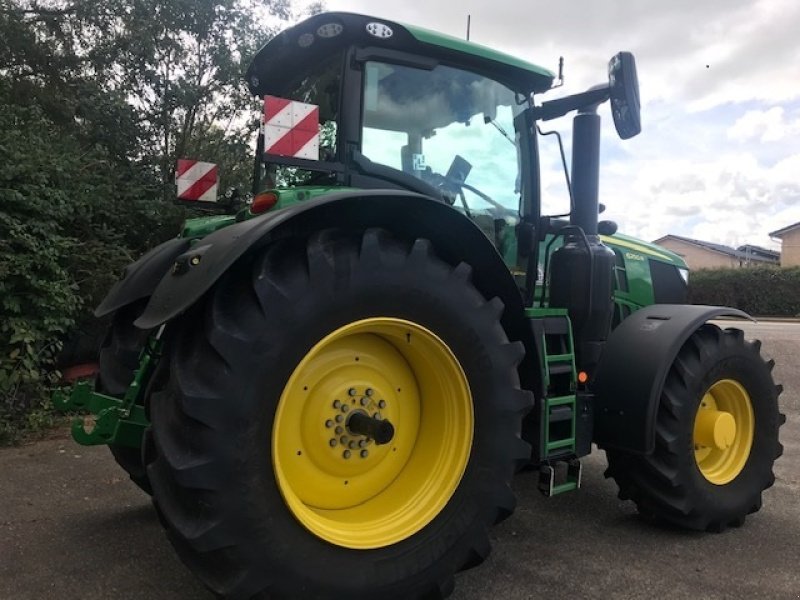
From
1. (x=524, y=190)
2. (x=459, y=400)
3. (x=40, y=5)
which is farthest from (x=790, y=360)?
(x=40, y=5)

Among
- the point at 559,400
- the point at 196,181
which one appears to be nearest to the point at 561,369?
the point at 559,400

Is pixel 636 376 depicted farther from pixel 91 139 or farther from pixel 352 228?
pixel 91 139

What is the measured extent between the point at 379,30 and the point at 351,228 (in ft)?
3.59

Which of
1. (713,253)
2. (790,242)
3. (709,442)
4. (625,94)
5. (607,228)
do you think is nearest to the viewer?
(625,94)

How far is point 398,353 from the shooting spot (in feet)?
8.61

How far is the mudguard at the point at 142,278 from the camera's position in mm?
3112

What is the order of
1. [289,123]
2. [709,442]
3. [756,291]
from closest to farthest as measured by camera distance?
[289,123] < [709,442] < [756,291]

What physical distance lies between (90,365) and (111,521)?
2.30 metres

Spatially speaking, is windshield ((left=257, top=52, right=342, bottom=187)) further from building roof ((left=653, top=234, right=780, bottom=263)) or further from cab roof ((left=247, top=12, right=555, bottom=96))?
building roof ((left=653, top=234, right=780, bottom=263))

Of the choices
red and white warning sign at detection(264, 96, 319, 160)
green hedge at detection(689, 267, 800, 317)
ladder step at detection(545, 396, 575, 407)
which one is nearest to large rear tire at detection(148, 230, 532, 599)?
ladder step at detection(545, 396, 575, 407)

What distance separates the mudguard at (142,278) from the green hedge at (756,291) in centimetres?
2509

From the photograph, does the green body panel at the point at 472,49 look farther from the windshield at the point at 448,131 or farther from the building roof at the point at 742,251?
the building roof at the point at 742,251

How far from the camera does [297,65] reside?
3.40m

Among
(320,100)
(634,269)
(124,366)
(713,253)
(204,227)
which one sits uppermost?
(713,253)
